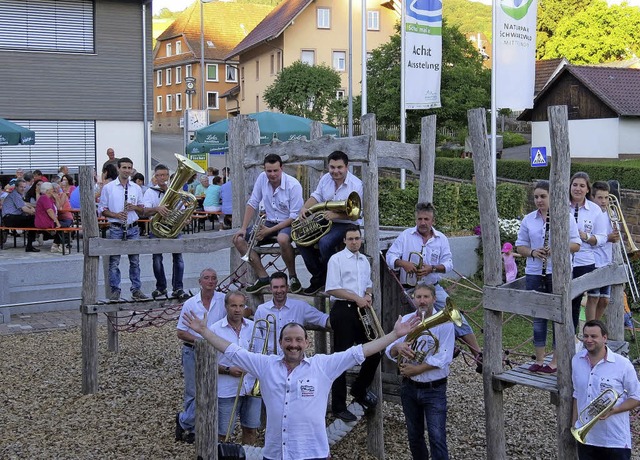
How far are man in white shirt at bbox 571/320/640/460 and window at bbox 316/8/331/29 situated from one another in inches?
2029

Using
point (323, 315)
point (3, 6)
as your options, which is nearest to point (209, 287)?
point (323, 315)

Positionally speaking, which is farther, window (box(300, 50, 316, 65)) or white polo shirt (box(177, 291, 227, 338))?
window (box(300, 50, 316, 65))

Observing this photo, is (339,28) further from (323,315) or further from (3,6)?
(323,315)

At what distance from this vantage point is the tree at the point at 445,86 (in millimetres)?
38281

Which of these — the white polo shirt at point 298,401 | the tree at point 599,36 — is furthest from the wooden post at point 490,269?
the tree at point 599,36

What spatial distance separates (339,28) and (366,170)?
50605 mm

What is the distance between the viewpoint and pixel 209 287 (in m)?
8.64

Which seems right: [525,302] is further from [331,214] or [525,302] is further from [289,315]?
[289,315]

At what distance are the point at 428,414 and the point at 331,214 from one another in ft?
6.95

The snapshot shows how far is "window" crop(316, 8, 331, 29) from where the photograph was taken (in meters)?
56.7

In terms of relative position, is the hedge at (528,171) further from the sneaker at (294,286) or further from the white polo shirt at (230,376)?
the white polo shirt at (230,376)

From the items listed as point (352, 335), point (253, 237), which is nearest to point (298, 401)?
point (352, 335)

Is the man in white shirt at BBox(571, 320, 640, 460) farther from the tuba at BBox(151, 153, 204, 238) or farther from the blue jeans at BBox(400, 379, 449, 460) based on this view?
the tuba at BBox(151, 153, 204, 238)

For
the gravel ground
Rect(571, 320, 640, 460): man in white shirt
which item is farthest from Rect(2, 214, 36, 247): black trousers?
Rect(571, 320, 640, 460): man in white shirt
